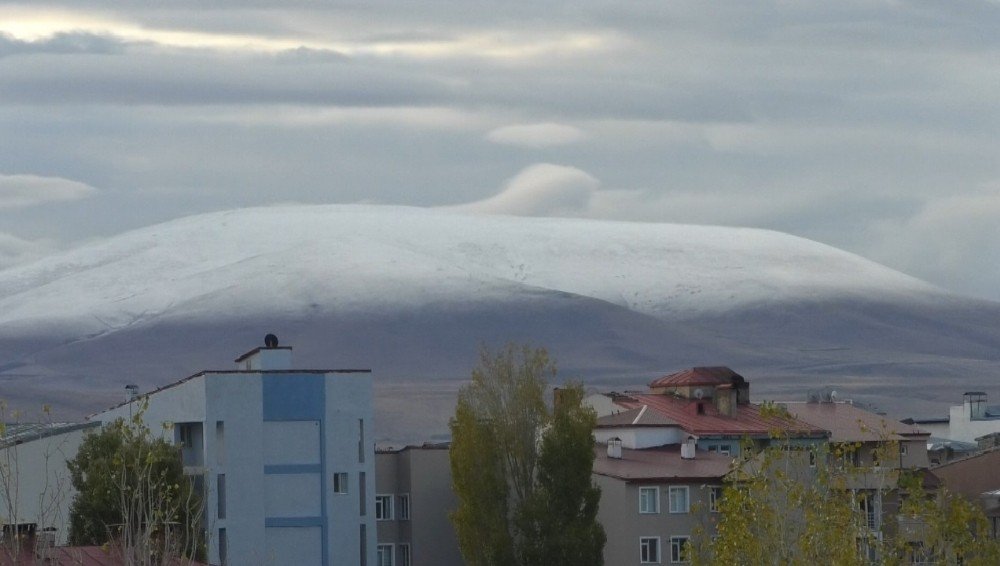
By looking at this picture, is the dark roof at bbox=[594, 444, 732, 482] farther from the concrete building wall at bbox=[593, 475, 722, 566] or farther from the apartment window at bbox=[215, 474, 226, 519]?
the apartment window at bbox=[215, 474, 226, 519]

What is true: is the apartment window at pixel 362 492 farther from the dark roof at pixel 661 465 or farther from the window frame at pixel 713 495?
the window frame at pixel 713 495

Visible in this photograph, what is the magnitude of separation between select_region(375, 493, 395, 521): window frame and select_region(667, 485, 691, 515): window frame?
31.8ft

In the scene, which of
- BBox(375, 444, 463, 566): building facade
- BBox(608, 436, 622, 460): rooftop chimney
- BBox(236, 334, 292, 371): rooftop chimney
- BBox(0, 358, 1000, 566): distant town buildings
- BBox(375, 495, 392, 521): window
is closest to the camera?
BBox(0, 358, 1000, 566): distant town buildings

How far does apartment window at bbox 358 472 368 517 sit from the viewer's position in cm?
6581

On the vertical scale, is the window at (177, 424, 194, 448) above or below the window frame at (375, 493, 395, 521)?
above

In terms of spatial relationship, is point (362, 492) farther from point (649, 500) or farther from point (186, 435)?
point (649, 500)

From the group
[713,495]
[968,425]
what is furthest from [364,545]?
[968,425]

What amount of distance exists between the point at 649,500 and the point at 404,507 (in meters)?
8.94

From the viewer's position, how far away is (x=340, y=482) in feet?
217

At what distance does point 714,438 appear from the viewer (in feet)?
254

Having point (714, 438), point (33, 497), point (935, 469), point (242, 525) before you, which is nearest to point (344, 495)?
point (242, 525)

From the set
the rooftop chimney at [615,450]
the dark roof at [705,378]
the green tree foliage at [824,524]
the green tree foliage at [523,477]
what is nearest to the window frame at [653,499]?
the green tree foliage at [523,477]

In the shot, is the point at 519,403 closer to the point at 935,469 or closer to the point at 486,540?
the point at 486,540

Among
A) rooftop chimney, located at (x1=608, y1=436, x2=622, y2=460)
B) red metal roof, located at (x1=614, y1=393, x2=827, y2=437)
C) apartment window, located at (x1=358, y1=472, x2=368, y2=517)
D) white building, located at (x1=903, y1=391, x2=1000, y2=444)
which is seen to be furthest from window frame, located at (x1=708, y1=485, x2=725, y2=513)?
white building, located at (x1=903, y1=391, x2=1000, y2=444)
